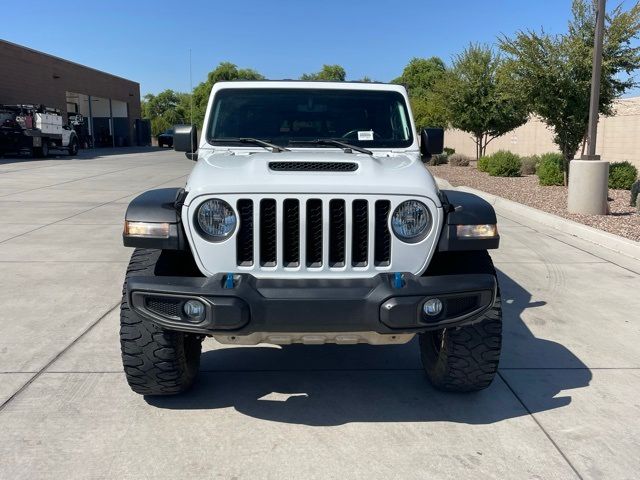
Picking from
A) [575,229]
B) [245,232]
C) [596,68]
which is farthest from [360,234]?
[596,68]

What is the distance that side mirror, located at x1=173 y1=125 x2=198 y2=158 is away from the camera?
489cm

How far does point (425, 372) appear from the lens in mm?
4094

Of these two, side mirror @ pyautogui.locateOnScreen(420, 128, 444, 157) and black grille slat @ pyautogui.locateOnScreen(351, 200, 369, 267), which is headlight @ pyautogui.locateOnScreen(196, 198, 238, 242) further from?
side mirror @ pyautogui.locateOnScreen(420, 128, 444, 157)

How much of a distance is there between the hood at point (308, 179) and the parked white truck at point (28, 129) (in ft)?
86.5

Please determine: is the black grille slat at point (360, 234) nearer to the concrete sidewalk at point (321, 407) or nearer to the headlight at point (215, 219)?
the headlight at point (215, 219)

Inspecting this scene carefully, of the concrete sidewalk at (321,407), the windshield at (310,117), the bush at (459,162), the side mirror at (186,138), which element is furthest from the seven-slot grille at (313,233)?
the bush at (459,162)

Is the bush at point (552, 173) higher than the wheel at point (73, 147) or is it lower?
lower

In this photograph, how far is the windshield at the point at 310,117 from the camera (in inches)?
179

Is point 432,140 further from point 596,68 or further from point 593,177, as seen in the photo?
point 596,68

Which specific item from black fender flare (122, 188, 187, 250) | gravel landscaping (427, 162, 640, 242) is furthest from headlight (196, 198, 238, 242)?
gravel landscaping (427, 162, 640, 242)

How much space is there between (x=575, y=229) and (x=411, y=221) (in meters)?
7.14

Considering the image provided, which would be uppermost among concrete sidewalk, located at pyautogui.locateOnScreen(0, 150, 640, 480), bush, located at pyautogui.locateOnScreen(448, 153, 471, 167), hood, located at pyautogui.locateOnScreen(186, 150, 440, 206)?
hood, located at pyautogui.locateOnScreen(186, 150, 440, 206)

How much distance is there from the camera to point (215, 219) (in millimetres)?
3238

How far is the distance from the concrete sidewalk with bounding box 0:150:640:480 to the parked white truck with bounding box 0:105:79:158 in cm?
2356
